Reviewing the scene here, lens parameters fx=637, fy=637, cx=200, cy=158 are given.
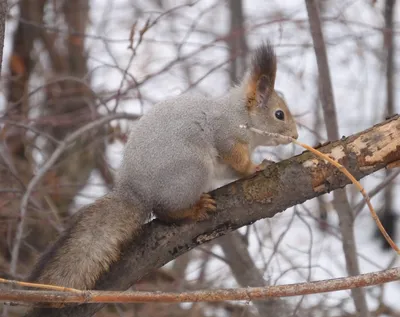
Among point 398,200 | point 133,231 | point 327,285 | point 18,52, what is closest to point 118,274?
point 133,231

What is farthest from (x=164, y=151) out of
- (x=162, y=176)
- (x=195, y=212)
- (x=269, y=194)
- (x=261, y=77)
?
(x=261, y=77)

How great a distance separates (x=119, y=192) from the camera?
1.91m

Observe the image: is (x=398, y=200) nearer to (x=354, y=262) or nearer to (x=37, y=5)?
(x=354, y=262)

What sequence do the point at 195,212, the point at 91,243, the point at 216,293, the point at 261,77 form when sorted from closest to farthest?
the point at 216,293 < the point at 91,243 < the point at 195,212 < the point at 261,77

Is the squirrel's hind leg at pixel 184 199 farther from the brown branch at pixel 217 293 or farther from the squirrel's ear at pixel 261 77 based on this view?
the brown branch at pixel 217 293

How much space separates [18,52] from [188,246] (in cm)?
291

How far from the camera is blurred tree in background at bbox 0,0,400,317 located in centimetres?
279

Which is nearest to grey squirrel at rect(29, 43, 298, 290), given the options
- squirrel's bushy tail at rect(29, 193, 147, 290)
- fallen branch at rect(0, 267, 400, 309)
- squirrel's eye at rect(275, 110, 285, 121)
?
squirrel's bushy tail at rect(29, 193, 147, 290)

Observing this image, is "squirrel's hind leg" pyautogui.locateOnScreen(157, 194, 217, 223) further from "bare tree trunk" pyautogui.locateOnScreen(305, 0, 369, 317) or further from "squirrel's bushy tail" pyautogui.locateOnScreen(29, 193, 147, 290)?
"bare tree trunk" pyautogui.locateOnScreen(305, 0, 369, 317)

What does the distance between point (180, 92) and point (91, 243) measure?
3.84 feet

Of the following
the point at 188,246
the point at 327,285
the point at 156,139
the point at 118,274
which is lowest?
the point at 327,285

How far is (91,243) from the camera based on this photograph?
1.77 meters

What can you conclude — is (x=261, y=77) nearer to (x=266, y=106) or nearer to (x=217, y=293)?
(x=266, y=106)

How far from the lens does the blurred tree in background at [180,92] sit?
2.79 meters
